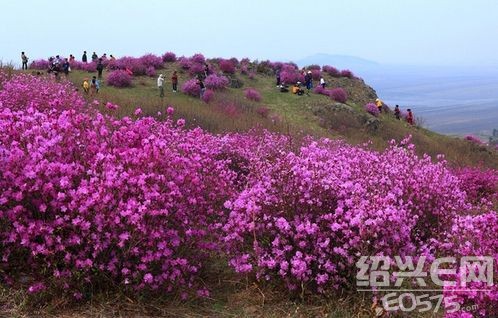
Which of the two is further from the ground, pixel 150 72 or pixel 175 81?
pixel 150 72

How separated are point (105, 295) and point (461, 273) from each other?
132 inches

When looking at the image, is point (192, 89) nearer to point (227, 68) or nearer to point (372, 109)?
point (227, 68)

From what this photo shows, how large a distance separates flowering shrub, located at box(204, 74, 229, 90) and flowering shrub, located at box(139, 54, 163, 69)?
5008 millimetres

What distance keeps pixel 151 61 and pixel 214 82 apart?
636cm

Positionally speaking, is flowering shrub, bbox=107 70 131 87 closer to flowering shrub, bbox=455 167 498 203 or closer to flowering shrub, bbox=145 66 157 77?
flowering shrub, bbox=145 66 157 77

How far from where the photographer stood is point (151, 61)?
1377 inches

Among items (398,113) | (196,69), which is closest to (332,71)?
(398,113)

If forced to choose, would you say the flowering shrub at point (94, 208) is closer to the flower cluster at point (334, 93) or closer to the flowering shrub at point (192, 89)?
the flowering shrub at point (192, 89)

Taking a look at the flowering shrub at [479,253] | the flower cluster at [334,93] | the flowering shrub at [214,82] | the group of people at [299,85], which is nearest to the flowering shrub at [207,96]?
the flowering shrub at [214,82]

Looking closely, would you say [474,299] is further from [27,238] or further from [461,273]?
[27,238]

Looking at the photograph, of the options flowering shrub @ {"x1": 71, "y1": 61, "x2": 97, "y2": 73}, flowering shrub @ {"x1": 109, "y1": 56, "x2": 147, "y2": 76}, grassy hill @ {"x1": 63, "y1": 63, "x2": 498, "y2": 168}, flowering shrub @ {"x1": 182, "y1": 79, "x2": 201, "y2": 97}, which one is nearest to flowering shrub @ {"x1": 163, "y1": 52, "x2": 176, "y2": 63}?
grassy hill @ {"x1": 63, "y1": 63, "x2": 498, "y2": 168}

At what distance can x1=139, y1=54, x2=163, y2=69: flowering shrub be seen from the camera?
3445 cm

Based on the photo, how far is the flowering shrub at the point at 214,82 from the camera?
101 feet

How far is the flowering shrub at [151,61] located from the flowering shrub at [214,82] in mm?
5008
